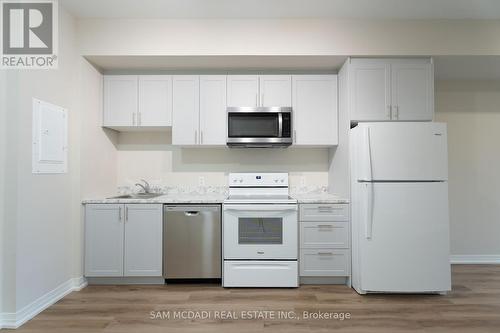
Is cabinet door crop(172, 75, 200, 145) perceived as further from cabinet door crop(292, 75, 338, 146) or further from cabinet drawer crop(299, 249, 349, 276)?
cabinet drawer crop(299, 249, 349, 276)

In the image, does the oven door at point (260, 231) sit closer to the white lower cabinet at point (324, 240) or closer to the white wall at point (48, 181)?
the white lower cabinet at point (324, 240)

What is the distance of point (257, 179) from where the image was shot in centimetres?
342

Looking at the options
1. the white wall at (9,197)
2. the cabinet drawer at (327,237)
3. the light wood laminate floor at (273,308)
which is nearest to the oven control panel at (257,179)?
the cabinet drawer at (327,237)

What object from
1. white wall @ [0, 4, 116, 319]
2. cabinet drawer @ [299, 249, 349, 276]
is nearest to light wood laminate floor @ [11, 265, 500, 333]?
cabinet drawer @ [299, 249, 349, 276]

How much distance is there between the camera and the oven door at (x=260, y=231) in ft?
9.20

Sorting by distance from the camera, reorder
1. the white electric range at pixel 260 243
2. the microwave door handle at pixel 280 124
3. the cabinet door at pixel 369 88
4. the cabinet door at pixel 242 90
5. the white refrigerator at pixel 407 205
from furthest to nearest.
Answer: the cabinet door at pixel 242 90
the microwave door handle at pixel 280 124
the cabinet door at pixel 369 88
the white electric range at pixel 260 243
the white refrigerator at pixel 407 205

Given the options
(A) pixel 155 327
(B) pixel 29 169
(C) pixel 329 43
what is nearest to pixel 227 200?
(A) pixel 155 327

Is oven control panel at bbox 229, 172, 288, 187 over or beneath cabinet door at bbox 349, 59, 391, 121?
beneath

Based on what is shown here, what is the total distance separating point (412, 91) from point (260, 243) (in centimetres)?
215

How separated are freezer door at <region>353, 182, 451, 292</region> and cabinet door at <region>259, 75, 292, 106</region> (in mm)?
1276

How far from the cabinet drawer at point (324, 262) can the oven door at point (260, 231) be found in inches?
5.5

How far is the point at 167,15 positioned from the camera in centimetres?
276

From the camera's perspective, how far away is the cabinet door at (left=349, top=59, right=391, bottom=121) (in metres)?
2.88

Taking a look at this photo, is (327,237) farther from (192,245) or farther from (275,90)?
(275,90)
